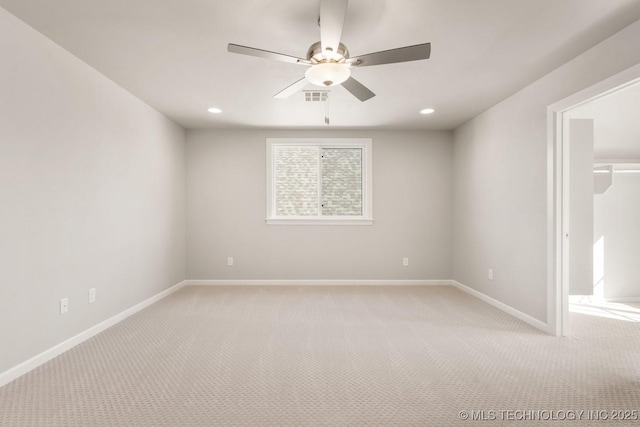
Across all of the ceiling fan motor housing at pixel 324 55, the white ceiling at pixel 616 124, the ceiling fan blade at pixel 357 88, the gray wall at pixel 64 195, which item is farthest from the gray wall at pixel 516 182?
the gray wall at pixel 64 195

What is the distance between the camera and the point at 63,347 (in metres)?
2.48

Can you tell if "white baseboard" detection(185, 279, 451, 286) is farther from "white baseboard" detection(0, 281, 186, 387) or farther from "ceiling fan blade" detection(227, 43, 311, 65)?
"ceiling fan blade" detection(227, 43, 311, 65)

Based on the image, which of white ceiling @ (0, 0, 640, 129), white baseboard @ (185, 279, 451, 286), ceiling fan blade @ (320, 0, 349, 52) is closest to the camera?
ceiling fan blade @ (320, 0, 349, 52)

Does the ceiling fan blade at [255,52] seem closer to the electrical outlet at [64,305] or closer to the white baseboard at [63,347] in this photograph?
the electrical outlet at [64,305]

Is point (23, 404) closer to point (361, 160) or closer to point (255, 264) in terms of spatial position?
point (255, 264)

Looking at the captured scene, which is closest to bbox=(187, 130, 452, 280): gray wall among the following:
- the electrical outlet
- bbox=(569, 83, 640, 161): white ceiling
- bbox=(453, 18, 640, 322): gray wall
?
bbox=(453, 18, 640, 322): gray wall

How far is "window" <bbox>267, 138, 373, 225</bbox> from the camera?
16.1 ft

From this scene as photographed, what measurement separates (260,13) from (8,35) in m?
1.60

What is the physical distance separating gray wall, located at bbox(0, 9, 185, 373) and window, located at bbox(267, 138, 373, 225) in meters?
1.81

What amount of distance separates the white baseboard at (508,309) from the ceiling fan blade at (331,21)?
2.99 m

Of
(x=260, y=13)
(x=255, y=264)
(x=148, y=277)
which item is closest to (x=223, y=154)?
(x=255, y=264)

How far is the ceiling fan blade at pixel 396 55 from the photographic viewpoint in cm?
181

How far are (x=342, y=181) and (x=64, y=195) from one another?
344cm

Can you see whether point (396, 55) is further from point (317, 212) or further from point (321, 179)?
point (317, 212)
